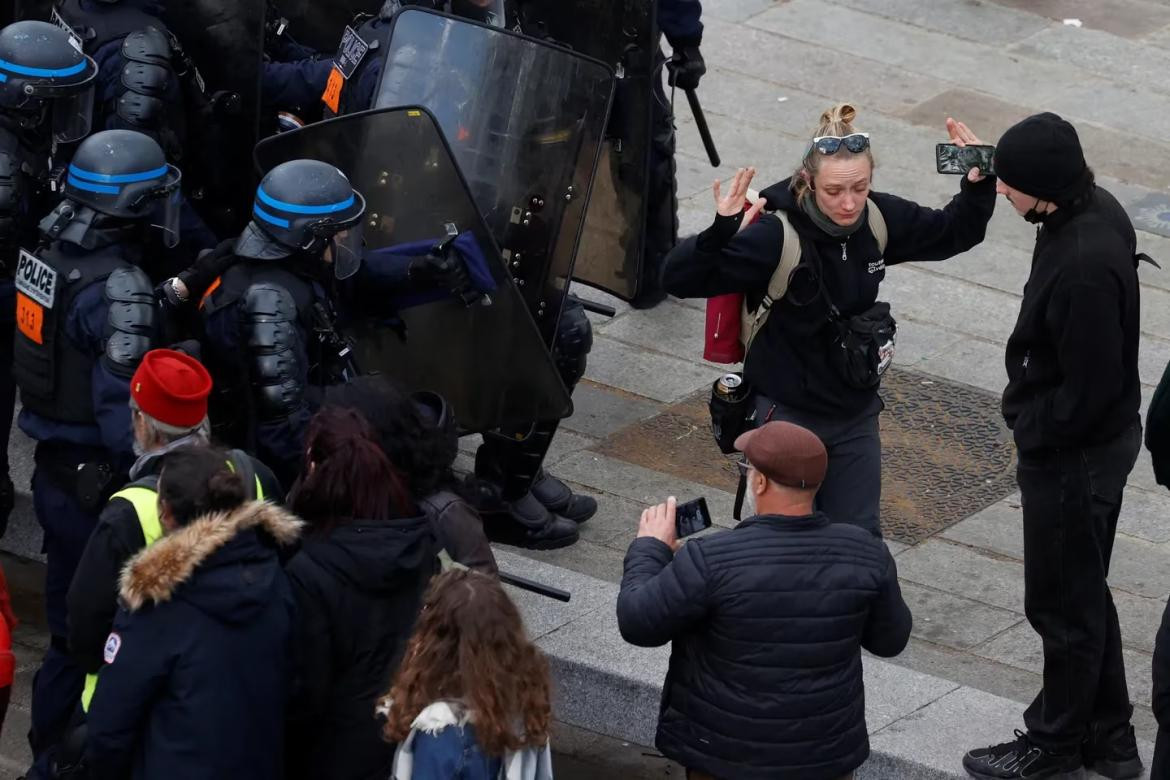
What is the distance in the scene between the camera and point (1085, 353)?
4773 millimetres

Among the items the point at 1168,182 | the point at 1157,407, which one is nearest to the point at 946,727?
the point at 1157,407

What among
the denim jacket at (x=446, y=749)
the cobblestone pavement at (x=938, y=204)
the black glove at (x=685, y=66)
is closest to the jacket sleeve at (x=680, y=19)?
the black glove at (x=685, y=66)

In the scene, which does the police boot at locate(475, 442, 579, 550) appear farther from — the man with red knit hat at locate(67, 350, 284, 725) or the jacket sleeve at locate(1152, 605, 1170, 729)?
the jacket sleeve at locate(1152, 605, 1170, 729)

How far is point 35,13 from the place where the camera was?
7160 millimetres

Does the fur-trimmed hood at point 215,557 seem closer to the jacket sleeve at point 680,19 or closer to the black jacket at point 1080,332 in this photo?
the black jacket at point 1080,332

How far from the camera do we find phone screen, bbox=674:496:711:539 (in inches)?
166

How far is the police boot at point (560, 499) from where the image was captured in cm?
677

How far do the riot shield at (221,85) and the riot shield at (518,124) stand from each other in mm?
1042

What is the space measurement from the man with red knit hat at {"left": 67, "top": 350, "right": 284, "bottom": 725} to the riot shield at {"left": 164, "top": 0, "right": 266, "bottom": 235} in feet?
7.20

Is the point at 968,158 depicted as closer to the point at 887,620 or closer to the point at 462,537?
the point at 887,620

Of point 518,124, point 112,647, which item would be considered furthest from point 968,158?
point 112,647

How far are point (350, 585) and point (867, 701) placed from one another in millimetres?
1874

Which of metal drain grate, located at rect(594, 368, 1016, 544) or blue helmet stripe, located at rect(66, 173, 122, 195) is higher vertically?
blue helmet stripe, located at rect(66, 173, 122, 195)

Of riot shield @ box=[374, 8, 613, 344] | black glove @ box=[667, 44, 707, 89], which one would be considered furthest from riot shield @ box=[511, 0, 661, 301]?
riot shield @ box=[374, 8, 613, 344]
